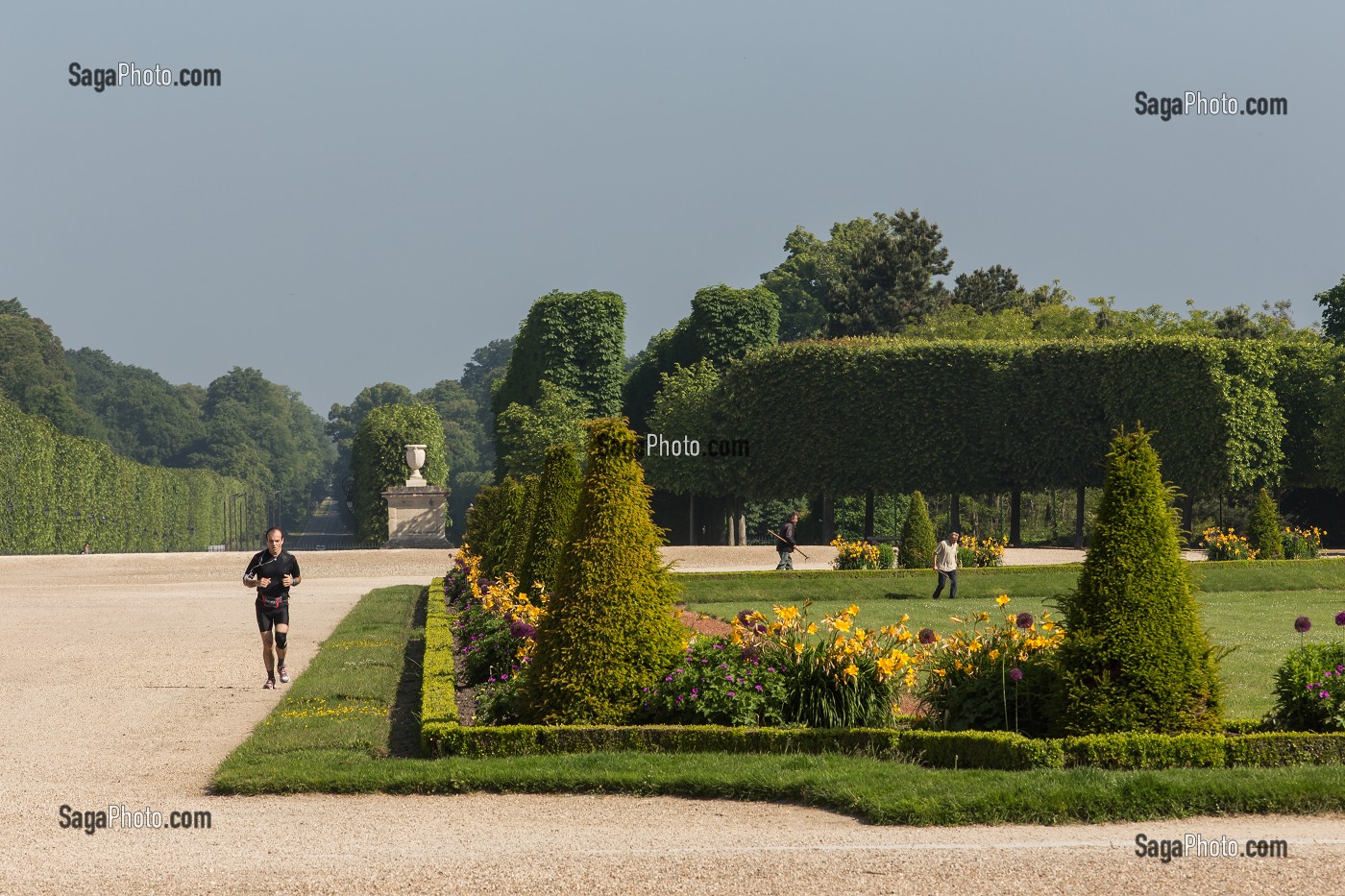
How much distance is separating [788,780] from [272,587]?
7467mm

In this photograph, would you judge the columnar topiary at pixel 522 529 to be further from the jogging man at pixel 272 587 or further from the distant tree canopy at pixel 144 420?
the distant tree canopy at pixel 144 420

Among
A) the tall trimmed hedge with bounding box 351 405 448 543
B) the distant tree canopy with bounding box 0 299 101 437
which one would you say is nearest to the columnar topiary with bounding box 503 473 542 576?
the tall trimmed hedge with bounding box 351 405 448 543

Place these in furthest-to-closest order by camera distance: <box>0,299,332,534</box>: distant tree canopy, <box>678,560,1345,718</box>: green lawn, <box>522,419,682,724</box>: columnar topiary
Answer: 1. <box>0,299,332,534</box>: distant tree canopy
2. <box>678,560,1345,718</box>: green lawn
3. <box>522,419,682,724</box>: columnar topiary

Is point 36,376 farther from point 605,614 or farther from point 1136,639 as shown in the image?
point 1136,639

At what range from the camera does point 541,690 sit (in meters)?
12.1

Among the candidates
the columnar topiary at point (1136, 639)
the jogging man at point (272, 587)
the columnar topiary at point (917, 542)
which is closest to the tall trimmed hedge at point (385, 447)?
the columnar topiary at point (917, 542)

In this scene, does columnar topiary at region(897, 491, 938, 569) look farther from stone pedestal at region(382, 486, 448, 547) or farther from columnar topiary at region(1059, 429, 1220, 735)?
columnar topiary at region(1059, 429, 1220, 735)

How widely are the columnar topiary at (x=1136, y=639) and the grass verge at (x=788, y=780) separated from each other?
70cm

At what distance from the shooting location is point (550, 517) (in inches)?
733

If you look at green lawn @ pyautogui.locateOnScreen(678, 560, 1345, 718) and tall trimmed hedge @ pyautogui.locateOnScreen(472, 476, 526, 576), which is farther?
green lawn @ pyautogui.locateOnScreen(678, 560, 1345, 718)

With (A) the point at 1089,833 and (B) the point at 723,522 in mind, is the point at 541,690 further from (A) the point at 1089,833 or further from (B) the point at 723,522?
(B) the point at 723,522

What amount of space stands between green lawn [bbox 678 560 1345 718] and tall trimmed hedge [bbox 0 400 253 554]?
32.0 m

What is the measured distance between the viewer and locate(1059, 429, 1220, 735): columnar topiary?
10.7 meters

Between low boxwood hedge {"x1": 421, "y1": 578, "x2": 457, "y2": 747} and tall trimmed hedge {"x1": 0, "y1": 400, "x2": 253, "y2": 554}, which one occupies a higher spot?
tall trimmed hedge {"x1": 0, "y1": 400, "x2": 253, "y2": 554}
